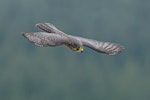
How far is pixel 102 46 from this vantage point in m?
49.1

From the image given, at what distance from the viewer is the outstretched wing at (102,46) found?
48000 mm

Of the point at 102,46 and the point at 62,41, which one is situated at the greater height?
the point at 102,46

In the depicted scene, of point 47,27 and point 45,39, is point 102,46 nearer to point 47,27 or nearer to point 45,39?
point 47,27

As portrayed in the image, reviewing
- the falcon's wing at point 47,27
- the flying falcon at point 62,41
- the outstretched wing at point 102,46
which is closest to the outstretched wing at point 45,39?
the flying falcon at point 62,41

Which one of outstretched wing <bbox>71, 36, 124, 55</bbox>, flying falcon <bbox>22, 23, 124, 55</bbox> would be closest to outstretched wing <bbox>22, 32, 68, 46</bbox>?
flying falcon <bbox>22, 23, 124, 55</bbox>

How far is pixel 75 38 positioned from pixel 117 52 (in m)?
5.43

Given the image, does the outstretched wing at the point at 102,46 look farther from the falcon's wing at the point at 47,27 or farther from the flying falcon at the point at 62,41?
the falcon's wing at the point at 47,27

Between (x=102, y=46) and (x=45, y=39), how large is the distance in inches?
353

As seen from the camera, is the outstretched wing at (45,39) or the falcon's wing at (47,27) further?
the falcon's wing at (47,27)

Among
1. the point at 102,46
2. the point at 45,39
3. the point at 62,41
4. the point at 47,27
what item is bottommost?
the point at 45,39

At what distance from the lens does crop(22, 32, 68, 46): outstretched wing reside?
4112 cm

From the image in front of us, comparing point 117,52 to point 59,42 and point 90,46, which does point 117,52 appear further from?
point 59,42

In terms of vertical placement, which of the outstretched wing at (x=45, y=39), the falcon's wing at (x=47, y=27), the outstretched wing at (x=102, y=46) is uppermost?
the falcon's wing at (x=47, y=27)

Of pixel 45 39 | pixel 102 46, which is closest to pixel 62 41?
pixel 45 39
